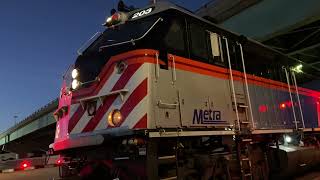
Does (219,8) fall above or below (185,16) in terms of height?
above

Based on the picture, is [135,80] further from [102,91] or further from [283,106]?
[283,106]

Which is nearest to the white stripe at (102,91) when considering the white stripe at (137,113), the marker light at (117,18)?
the white stripe at (137,113)

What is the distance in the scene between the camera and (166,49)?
5.23 m

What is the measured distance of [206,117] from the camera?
18.8 ft

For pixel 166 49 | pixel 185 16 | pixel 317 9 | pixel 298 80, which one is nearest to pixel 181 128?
pixel 166 49

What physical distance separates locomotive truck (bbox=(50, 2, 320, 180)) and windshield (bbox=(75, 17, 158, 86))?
0.02 metres

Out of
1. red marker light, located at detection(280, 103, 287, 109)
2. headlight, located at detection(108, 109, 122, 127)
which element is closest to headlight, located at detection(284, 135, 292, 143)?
red marker light, located at detection(280, 103, 287, 109)

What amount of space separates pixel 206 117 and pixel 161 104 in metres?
1.12

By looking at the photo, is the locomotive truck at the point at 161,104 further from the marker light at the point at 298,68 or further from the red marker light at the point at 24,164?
the red marker light at the point at 24,164

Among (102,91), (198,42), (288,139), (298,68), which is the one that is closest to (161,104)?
(102,91)

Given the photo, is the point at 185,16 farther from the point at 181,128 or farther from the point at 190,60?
the point at 181,128

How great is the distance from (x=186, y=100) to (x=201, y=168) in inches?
46.3

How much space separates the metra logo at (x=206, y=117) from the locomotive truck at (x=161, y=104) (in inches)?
0.7

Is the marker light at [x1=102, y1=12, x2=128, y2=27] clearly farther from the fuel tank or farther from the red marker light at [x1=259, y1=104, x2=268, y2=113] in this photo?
the fuel tank
